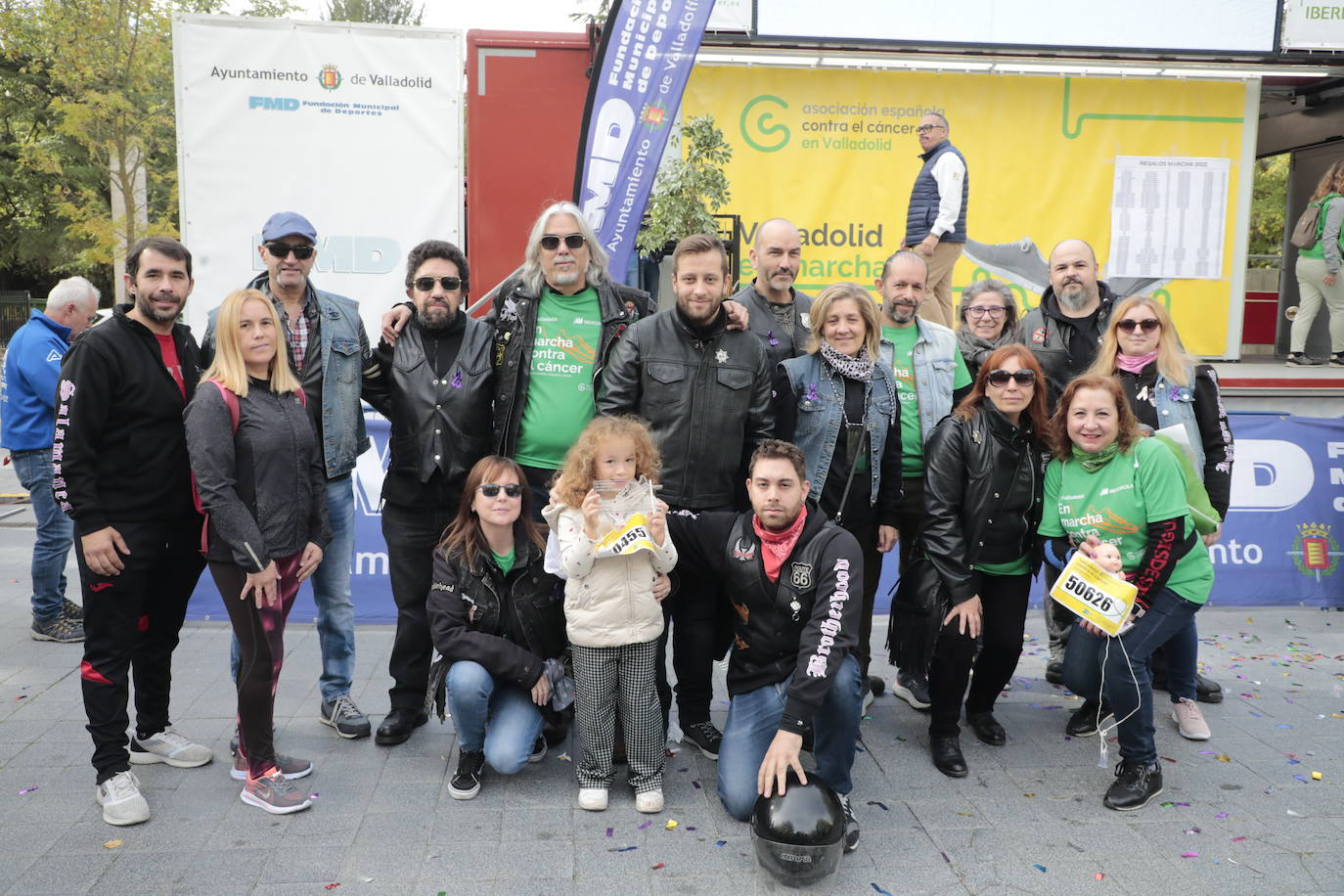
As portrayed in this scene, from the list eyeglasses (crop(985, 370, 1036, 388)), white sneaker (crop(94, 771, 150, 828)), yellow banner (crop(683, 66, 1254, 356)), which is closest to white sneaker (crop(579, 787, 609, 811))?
white sneaker (crop(94, 771, 150, 828))

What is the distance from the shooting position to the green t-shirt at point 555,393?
406 cm

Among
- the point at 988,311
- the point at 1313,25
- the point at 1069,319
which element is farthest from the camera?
the point at 1313,25

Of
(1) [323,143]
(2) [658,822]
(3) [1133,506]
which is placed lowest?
(2) [658,822]

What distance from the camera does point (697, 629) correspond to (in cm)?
404

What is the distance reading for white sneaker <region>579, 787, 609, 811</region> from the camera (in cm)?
354

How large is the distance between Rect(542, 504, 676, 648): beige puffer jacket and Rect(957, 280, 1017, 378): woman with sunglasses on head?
7.34ft

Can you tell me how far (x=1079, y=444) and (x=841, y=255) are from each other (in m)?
6.77

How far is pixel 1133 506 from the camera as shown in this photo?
3.75 m

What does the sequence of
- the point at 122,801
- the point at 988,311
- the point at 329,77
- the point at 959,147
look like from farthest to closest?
the point at 959,147 < the point at 329,77 < the point at 988,311 < the point at 122,801

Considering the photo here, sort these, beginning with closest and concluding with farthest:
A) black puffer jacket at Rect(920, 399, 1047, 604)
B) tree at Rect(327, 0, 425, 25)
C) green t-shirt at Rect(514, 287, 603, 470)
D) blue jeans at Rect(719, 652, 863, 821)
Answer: blue jeans at Rect(719, 652, 863, 821)
black puffer jacket at Rect(920, 399, 1047, 604)
green t-shirt at Rect(514, 287, 603, 470)
tree at Rect(327, 0, 425, 25)

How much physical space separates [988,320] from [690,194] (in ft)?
14.2

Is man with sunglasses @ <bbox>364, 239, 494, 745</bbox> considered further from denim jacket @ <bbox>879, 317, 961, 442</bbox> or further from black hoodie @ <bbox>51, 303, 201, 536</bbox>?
denim jacket @ <bbox>879, 317, 961, 442</bbox>

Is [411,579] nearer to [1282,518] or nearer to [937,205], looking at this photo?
[1282,518]

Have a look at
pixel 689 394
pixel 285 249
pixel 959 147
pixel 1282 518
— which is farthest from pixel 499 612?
pixel 959 147
